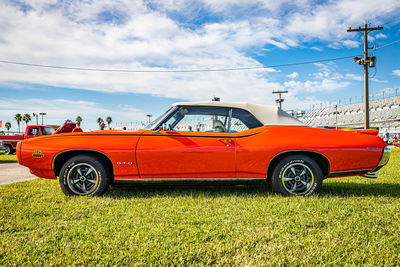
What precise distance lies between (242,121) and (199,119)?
2.16ft

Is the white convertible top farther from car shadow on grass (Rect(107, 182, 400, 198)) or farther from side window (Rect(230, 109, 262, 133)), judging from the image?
car shadow on grass (Rect(107, 182, 400, 198))

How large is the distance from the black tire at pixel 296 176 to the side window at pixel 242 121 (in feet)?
2.22

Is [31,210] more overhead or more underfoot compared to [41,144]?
more underfoot

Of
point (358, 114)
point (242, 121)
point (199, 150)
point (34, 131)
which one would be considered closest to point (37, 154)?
point (199, 150)

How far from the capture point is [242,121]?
3908 mm

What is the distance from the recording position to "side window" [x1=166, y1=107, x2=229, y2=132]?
12.8 feet

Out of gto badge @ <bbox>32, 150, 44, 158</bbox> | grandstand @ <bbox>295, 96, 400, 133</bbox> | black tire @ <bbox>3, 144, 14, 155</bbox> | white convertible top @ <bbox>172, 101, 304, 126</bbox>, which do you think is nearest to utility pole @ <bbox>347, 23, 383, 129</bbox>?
white convertible top @ <bbox>172, 101, 304, 126</bbox>

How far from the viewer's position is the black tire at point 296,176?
12.2 ft

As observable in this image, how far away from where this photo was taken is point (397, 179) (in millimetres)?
5391

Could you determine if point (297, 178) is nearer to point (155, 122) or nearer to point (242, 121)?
point (242, 121)

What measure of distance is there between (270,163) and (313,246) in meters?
1.66

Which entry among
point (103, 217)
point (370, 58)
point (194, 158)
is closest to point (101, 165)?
point (103, 217)

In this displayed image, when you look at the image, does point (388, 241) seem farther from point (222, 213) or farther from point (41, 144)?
point (41, 144)

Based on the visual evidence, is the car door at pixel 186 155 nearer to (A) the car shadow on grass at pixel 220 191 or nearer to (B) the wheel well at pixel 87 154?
(A) the car shadow on grass at pixel 220 191
